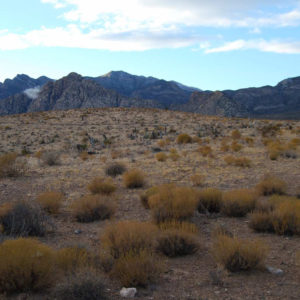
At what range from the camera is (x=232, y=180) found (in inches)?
630

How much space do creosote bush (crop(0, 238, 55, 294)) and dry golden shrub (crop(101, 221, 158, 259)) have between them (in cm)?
142

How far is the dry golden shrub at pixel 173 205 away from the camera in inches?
383

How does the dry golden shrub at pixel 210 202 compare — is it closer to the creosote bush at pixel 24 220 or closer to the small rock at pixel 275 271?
the creosote bush at pixel 24 220

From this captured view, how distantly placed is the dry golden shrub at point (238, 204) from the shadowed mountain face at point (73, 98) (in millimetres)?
133454

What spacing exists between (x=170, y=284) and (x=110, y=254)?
53.8 inches

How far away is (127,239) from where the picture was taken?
7262mm

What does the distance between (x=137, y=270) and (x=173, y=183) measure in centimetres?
747

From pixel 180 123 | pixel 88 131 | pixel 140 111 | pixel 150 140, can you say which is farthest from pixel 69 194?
pixel 140 111

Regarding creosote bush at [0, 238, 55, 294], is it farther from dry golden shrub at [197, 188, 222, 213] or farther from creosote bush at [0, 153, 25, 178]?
creosote bush at [0, 153, 25, 178]

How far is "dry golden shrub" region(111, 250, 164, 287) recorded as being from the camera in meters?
6.20

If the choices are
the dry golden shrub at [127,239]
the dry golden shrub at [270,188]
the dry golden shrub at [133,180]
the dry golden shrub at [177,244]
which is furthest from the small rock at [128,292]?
the dry golden shrub at [133,180]

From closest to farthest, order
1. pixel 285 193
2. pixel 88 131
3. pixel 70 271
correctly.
→ pixel 70 271 < pixel 285 193 < pixel 88 131

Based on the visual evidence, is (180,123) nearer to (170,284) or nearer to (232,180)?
(232,180)

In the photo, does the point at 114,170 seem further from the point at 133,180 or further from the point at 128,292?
the point at 128,292
